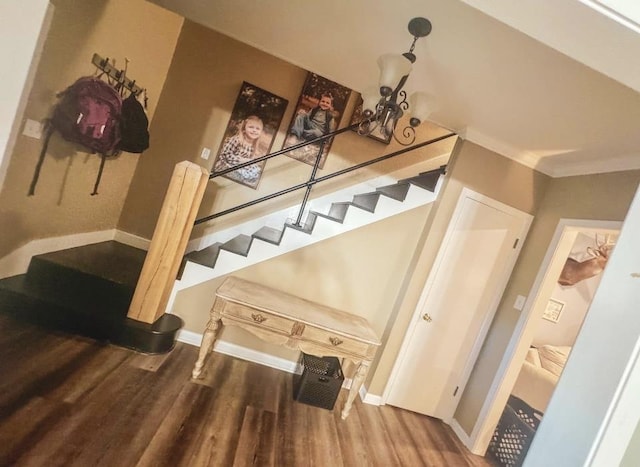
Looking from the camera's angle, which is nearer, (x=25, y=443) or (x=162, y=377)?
(x=25, y=443)

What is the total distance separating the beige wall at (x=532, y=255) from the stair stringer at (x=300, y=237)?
90 centimetres

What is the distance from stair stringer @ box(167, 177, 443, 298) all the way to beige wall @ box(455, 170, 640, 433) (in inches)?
35.6

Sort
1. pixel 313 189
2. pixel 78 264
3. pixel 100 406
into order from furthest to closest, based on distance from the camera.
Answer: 1. pixel 313 189
2. pixel 78 264
3. pixel 100 406

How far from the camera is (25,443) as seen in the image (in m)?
1.70

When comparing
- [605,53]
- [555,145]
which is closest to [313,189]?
[555,145]

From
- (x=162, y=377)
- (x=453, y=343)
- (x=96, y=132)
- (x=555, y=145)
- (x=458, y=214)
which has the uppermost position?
(x=555, y=145)

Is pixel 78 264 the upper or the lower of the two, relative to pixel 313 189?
lower

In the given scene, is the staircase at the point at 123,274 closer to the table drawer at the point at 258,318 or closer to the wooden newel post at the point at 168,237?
the wooden newel post at the point at 168,237

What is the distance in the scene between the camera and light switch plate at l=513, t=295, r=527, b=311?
3107 mm

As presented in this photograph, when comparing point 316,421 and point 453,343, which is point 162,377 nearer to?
Answer: point 316,421

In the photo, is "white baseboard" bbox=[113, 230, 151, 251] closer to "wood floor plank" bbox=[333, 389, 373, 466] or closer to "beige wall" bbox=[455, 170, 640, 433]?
"wood floor plank" bbox=[333, 389, 373, 466]

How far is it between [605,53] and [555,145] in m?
2.39

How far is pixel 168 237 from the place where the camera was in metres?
2.76

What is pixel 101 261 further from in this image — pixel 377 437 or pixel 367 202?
pixel 377 437
